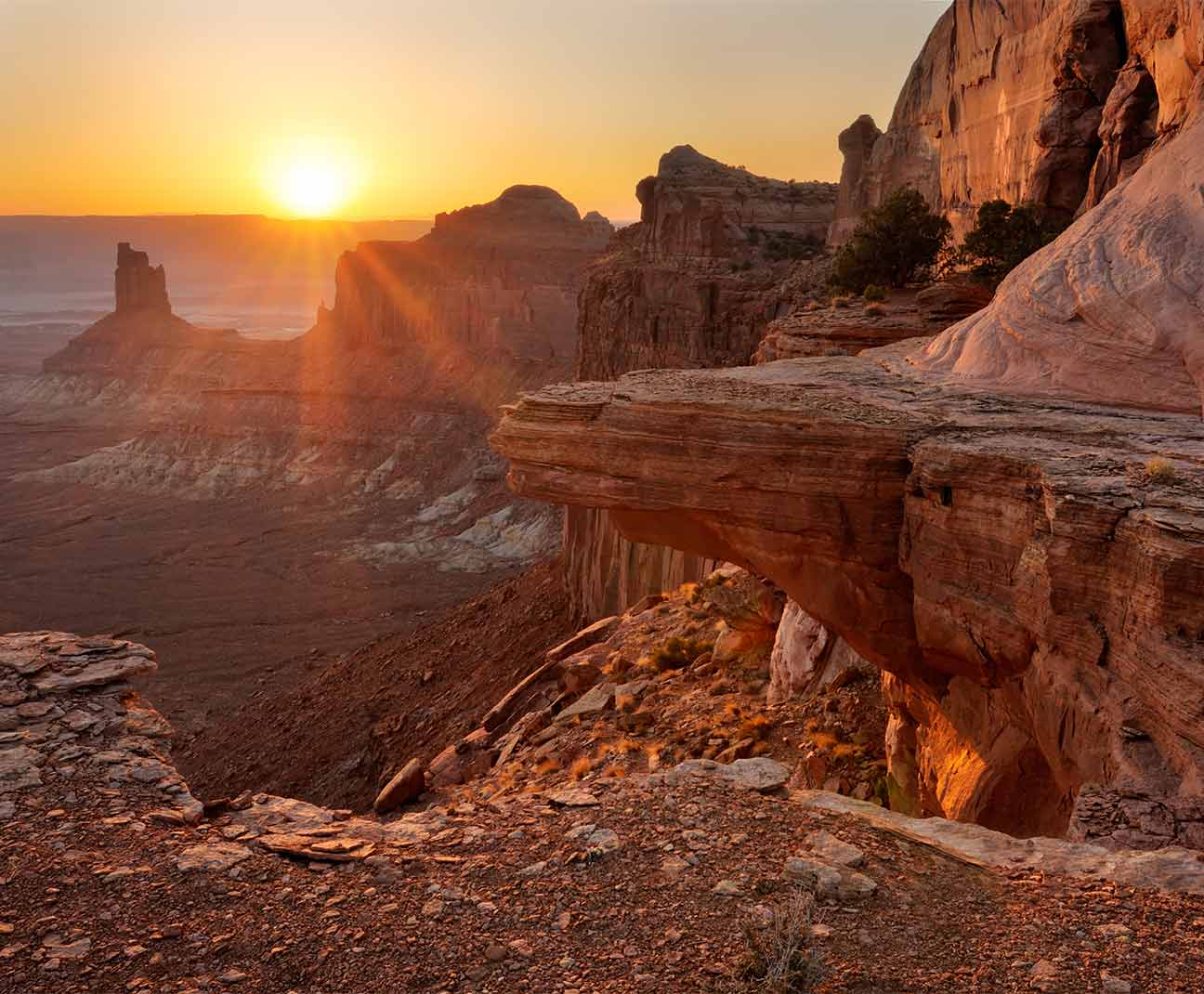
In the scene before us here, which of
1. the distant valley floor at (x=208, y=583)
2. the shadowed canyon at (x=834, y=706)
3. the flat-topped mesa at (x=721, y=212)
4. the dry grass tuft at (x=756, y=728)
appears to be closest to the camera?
the shadowed canyon at (x=834, y=706)

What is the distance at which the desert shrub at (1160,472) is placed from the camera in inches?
373

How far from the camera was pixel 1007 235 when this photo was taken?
→ 24.6 metres

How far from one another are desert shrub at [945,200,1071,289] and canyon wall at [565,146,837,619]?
14611 millimetres

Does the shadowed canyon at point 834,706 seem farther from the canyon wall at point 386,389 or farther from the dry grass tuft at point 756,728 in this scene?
the canyon wall at point 386,389

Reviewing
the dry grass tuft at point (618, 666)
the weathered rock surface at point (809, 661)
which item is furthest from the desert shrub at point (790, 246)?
the weathered rock surface at point (809, 661)

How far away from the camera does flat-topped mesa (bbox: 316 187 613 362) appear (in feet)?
288

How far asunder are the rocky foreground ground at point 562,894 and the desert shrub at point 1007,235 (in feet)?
60.1

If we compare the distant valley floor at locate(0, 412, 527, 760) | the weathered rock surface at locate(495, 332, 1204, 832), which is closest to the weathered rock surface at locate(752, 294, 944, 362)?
the weathered rock surface at locate(495, 332, 1204, 832)

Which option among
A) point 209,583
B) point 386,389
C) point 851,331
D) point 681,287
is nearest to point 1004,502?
point 851,331

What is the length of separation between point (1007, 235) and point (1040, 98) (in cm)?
396

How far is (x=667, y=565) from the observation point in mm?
36625

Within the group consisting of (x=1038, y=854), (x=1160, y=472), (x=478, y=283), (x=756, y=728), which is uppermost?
(x=478, y=283)

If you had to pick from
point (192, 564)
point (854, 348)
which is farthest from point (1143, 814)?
point (192, 564)

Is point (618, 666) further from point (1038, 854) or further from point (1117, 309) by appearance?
point (1038, 854)
